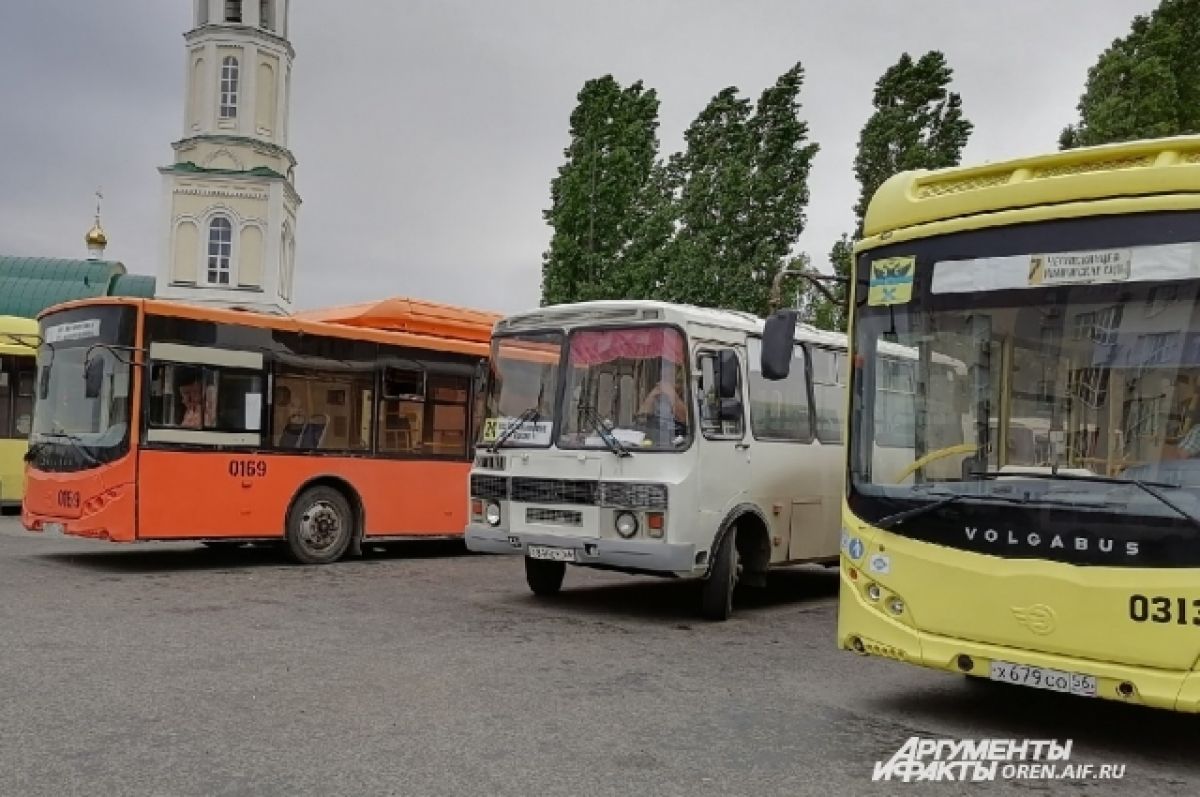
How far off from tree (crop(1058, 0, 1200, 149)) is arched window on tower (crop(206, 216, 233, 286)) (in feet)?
104

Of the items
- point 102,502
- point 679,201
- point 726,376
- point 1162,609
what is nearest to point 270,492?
point 102,502

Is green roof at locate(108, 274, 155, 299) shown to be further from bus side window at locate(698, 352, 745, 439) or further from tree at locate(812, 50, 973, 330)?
bus side window at locate(698, 352, 745, 439)

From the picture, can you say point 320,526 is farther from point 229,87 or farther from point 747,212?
point 229,87

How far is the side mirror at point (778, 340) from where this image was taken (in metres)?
7.82

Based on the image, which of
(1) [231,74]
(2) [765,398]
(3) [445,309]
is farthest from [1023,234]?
(1) [231,74]

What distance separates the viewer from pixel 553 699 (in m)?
7.01

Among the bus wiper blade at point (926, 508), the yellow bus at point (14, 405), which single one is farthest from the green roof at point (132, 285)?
the bus wiper blade at point (926, 508)

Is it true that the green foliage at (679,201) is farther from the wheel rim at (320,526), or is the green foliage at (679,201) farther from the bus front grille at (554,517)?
the bus front grille at (554,517)

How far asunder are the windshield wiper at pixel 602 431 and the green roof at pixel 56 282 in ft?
136

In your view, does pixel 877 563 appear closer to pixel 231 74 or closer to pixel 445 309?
pixel 445 309

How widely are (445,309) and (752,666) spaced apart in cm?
865

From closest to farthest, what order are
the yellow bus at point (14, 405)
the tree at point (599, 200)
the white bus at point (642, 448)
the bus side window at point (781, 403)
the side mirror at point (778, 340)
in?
1. the side mirror at point (778, 340)
2. the white bus at point (642, 448)
3. the bus side window at point (781, 403)
4. the yellow bus at point (14, 405)
5. the tree at point (599, 200)

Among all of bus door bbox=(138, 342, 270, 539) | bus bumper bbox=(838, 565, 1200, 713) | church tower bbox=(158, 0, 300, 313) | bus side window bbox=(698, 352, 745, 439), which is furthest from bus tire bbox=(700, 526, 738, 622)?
church tower bbox=(158, 0, 300, 313)

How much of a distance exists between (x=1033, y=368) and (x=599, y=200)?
1111 inches
